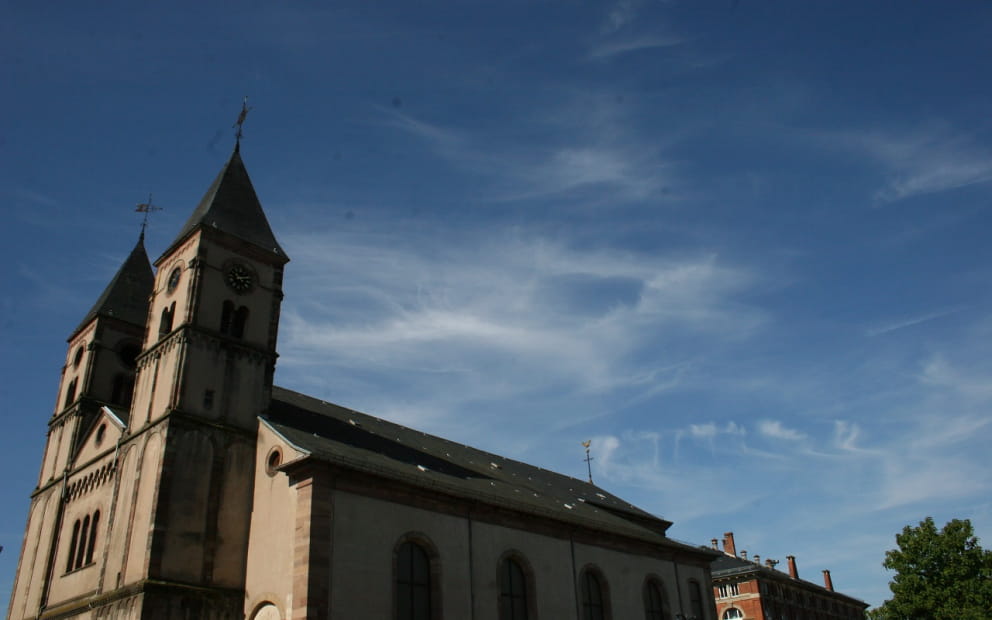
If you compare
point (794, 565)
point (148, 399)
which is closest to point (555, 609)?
point (148, 399)

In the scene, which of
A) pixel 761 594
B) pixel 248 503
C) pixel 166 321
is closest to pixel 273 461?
pixel 248 503

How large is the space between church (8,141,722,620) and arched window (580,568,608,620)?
0.28 feet

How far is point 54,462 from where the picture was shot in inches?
1409

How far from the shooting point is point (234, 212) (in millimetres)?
33719

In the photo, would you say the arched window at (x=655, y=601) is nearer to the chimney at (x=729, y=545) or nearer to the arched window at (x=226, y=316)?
the arched window at (x=226, y=316)

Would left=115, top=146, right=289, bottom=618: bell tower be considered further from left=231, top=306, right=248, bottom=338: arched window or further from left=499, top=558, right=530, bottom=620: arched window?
left=499, top=558, right=530, bottom=620: arched window

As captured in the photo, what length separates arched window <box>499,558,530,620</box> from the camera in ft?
96.1

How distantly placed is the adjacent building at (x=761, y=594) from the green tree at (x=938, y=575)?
1581cm

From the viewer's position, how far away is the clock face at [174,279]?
31641mm

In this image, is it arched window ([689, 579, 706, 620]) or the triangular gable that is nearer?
the triangular gable

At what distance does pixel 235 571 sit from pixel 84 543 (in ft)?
29.2

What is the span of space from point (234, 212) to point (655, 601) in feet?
92.1

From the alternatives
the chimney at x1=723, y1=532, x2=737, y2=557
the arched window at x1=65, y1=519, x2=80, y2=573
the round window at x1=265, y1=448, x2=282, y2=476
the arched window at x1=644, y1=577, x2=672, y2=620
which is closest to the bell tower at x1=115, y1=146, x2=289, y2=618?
the round window at x1=265, y1=448, x2=282, y2=476

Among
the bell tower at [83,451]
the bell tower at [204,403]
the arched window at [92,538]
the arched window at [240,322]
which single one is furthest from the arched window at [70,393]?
the arched window at [240,322]
